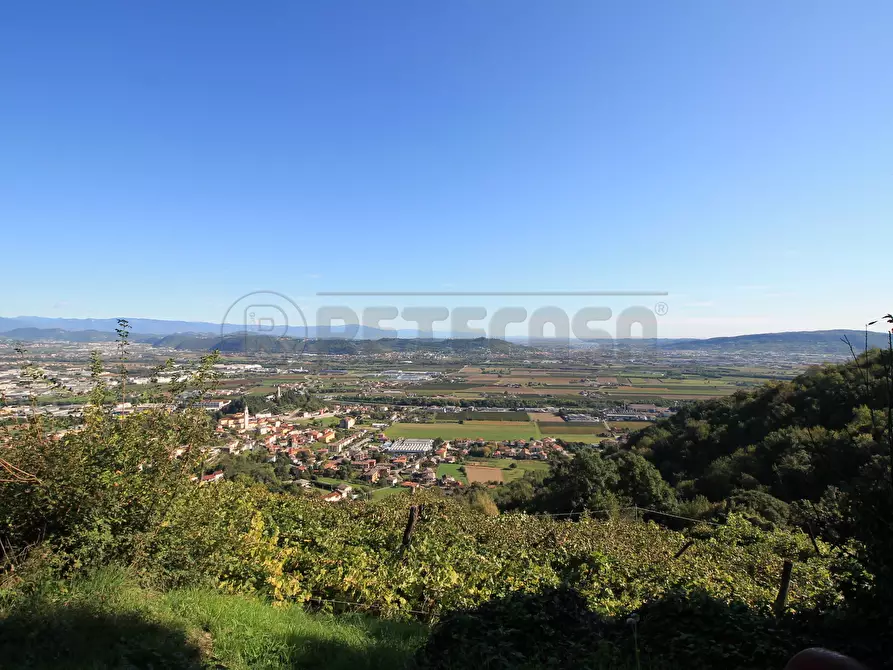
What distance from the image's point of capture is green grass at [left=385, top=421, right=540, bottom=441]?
97.6 feet

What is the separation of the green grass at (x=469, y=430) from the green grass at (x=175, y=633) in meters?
26.0

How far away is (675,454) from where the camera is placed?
59.0ft

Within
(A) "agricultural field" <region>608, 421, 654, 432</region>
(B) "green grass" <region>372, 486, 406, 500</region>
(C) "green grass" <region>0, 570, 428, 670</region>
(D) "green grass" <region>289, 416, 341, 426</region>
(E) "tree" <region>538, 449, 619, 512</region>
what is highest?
(C) "green grass" <region>0, 570, 428, 670</region>

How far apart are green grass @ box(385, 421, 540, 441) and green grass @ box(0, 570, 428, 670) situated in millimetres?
25972

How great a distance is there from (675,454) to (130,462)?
66.1ft

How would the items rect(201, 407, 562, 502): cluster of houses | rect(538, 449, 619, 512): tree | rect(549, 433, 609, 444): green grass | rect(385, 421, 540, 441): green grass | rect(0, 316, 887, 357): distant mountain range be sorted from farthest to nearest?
rect(0, 316, 887, 357): distant mountain range < rect(385, 421, 540, 441): green grass < rect(549, 433, 609, 444): green grass < rect(201, 407, 562, 502): cluster of houses < rect(538, 449, 619, 512): tree

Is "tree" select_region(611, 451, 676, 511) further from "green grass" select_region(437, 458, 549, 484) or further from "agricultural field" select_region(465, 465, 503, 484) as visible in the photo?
"green grass" select_region(437, 458, 549, 484)

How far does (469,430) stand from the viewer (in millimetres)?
31828

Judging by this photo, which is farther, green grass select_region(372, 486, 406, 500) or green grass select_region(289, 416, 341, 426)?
green grass select_region(289, 416, 341, 426)

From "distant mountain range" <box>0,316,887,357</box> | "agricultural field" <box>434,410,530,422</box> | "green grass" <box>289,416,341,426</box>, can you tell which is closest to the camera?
"green grass" <box>289,416,341,426</box>

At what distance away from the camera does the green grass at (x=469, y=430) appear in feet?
97.6

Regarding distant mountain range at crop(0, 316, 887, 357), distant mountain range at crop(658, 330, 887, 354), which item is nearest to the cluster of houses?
distant mountain range at crop(0, 316, 887, 357)

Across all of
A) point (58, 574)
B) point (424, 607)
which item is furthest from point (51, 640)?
point (424, 607)

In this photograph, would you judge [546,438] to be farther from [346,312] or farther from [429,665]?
[429,665]
